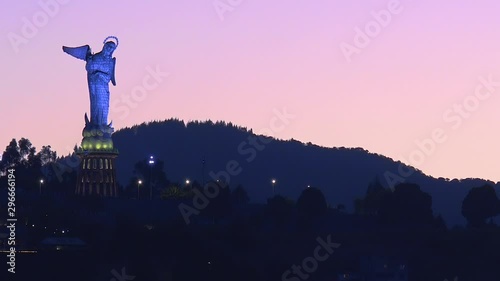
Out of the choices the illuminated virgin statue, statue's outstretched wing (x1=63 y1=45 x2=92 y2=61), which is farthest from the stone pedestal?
statue's outstretched wing (x1=63 y1=45 x2=92 y2=61)

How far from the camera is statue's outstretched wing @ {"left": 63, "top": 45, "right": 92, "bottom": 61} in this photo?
123369 mm

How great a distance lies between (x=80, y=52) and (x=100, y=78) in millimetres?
4308

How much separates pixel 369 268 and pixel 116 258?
69.7 feet

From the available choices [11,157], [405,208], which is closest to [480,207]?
[405,208]

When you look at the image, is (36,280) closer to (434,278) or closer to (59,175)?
(434,278)

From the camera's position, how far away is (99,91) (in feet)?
399

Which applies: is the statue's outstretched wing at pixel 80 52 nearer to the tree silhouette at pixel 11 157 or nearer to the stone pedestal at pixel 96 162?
the stone pedestal at pixel 96 162

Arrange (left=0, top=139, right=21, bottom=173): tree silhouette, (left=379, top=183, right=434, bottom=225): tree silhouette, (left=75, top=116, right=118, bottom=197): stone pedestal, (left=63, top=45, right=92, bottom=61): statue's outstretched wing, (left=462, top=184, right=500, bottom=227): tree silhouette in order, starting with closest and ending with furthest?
1. (left=379, top=183, right=434, bottom=225): tree silhouette
2. (left=462, top=184, right=500, bottom=227): tree silhouette
3. (left=75, top=116, right=118, bottom=197): stone pedestal
4. (left=63, top=45, right=92, bottom=61): statue's outstretched wing
5. (left=0, top=139, right=21, bottom=173): tree silhouette

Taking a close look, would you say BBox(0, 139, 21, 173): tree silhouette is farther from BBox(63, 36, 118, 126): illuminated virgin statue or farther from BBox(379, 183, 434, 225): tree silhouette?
BBox(379, 183, 434, 225): tree silhouette

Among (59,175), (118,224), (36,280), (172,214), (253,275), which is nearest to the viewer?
(36,280)

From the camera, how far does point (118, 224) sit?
312 feet

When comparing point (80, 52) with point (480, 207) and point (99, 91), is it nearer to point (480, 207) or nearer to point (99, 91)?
point (99, 91)

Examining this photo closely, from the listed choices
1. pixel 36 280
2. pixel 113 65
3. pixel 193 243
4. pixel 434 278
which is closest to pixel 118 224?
pixel 193 243

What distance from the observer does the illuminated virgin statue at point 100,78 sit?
399ft
